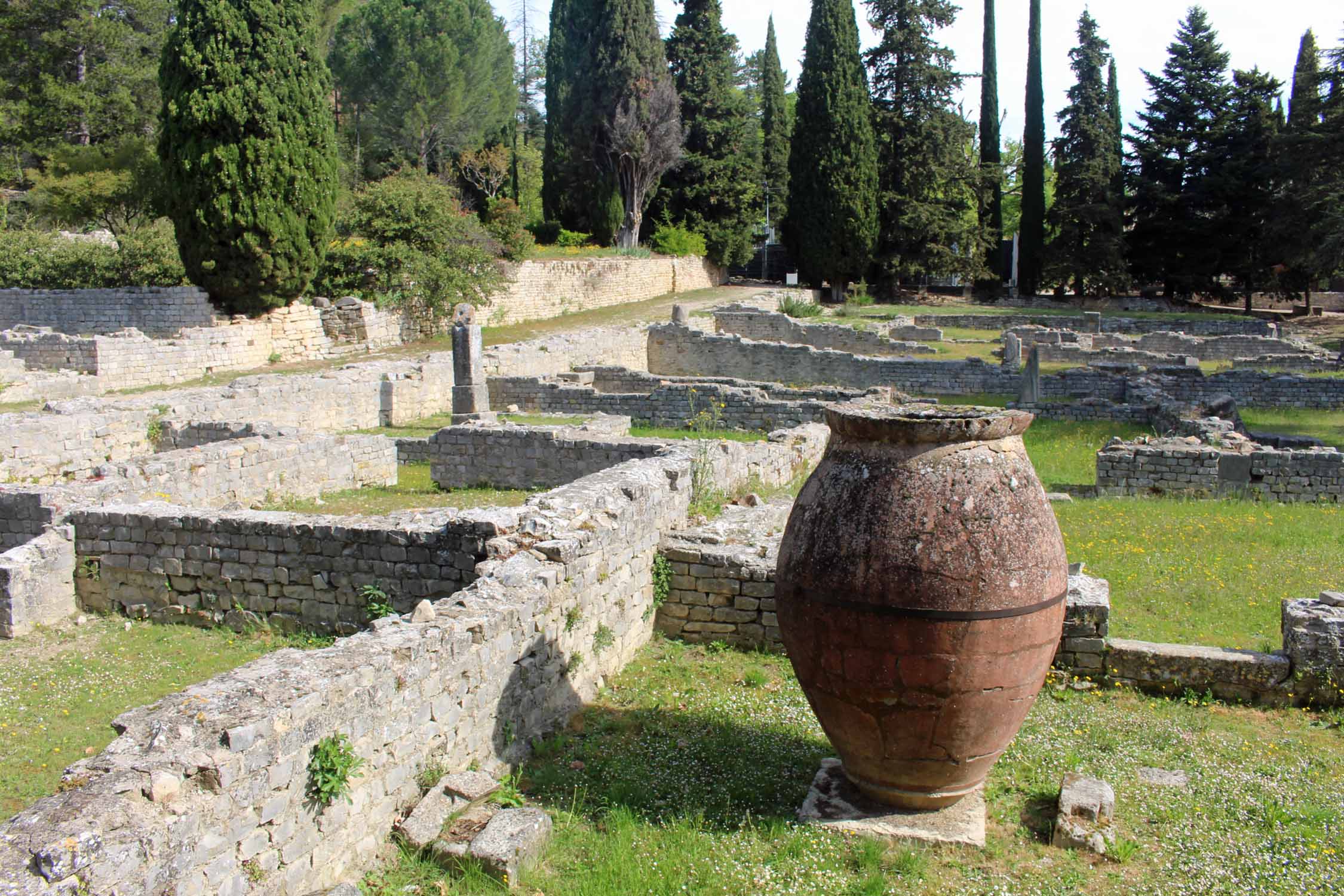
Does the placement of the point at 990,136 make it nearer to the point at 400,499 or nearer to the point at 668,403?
the point at 668,403

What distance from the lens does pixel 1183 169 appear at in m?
46.6

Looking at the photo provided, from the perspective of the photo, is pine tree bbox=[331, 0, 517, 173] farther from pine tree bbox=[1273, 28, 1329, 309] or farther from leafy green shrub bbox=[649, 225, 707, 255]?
pine tree bbox=[1273, 28, 1329, 309]

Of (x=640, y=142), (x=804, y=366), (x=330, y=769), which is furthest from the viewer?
(x=640, y=142)

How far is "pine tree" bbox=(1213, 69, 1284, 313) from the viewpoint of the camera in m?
44.8

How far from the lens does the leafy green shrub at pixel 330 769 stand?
4.40 m

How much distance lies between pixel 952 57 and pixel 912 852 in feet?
151

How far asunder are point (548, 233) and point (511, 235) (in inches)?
382

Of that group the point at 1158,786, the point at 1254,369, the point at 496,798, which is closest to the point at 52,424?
the point at 496,798

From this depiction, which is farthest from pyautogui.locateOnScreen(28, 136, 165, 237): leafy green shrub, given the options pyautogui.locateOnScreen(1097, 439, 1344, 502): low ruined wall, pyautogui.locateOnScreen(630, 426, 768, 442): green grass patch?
pyautogui.locateOnScreen(1097, 439, 1344, 502): low ruined wall

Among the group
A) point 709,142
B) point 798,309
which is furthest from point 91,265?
point 709,142

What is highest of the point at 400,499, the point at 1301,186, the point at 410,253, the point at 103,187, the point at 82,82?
the point at 82,82

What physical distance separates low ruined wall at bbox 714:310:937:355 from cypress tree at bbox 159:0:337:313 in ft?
42.9

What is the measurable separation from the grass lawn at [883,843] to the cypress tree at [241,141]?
20.5m

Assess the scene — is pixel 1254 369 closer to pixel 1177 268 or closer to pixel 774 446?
pixel 774 446
